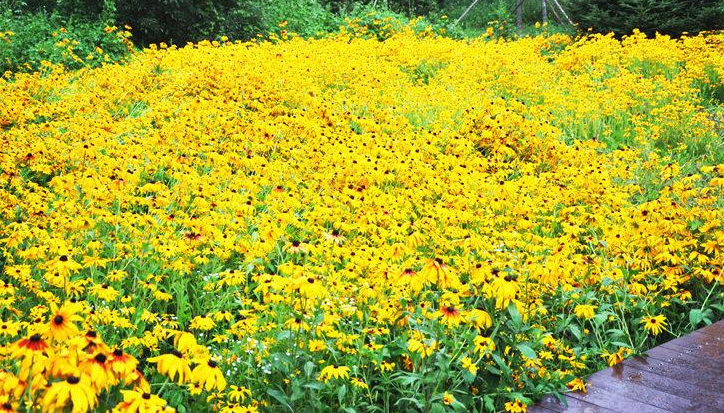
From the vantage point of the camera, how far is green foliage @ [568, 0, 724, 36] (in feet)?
34.9

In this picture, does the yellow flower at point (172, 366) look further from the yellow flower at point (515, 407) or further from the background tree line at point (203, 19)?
the background tree line at point (203, 19)

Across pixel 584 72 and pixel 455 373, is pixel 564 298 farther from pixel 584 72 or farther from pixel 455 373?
pixel 584 72

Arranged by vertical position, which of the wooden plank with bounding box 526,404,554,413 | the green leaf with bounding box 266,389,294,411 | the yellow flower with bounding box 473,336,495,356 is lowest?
the wooden plank with bounding box 526,404,554,413

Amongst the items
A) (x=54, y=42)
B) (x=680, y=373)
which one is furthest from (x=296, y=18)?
(x=680, y=373)

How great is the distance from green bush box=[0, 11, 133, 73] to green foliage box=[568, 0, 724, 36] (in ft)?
25.7

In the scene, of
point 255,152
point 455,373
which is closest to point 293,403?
point 455,373

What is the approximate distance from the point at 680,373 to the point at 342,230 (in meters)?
2.21

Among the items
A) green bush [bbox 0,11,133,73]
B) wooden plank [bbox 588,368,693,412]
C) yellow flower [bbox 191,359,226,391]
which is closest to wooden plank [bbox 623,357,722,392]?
wooden plank [bbox 588,368,693,412]

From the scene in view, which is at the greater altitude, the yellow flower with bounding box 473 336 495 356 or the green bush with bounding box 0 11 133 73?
the green bush with bounding box 0 11 133 73

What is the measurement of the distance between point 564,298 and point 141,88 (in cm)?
530

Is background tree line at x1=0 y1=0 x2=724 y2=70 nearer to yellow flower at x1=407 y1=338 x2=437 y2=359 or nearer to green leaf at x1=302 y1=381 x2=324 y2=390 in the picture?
green leaf at x1=302 y1=381 x2=324 y2=390

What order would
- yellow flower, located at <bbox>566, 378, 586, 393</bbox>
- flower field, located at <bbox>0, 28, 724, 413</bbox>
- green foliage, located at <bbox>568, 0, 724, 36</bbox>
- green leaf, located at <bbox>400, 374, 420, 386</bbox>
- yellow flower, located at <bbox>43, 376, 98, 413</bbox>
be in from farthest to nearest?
green foliage, located at <bbox>568, 0, 724, 36</bbox>
yellow flower, located at <bbox>566, 378, 586, 393</bbox>
flower field, located at <bbox>0, 28, 724, 413</bbox>
green leaf, located at <bbox>400, 374, 420, 386</bbox>
yellow flower, located at <bbox>43, 376, 98, 413</bbox>

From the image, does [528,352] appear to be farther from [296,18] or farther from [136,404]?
[296,18]

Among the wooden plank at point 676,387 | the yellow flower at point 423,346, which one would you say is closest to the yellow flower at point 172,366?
the yellow flower at point 423,346
